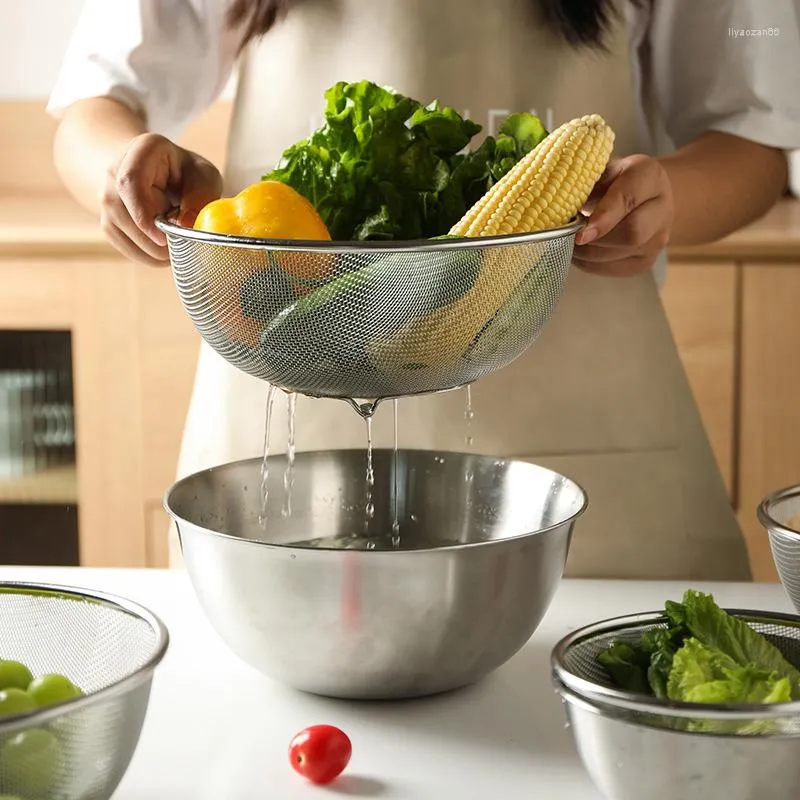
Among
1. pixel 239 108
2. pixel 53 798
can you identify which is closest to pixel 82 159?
pixel 239 108

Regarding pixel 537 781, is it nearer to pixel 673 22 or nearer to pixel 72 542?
pixel 673 22

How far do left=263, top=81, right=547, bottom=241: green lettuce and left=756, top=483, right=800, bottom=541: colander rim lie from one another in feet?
0.92

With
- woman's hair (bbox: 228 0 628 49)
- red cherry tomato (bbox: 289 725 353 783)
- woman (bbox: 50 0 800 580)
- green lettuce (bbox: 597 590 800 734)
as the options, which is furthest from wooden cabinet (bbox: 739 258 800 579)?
red cherry tomato (bbox: 289 725 353 783)

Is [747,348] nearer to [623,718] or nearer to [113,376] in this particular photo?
[113,376]

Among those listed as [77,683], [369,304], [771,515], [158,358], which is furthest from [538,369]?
[158,358]

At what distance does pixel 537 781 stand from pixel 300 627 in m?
0.17

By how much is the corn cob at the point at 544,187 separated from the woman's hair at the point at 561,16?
0.39 metres

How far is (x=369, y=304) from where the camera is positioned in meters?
0.76

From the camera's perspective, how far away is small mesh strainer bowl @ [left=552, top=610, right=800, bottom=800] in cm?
61

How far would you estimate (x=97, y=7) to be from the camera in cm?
130

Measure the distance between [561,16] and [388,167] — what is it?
0.44m

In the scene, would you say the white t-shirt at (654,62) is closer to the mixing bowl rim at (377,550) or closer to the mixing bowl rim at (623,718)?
the mixing bowl rim at (377,550)

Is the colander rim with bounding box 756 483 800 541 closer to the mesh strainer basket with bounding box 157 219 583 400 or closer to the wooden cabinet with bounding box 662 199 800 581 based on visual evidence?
the mesh strainer basket with bounding box 157 219 583 400

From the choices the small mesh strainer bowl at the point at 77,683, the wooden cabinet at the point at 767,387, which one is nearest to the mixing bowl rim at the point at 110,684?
the small mesh strainer bowl at the point at 77,683
